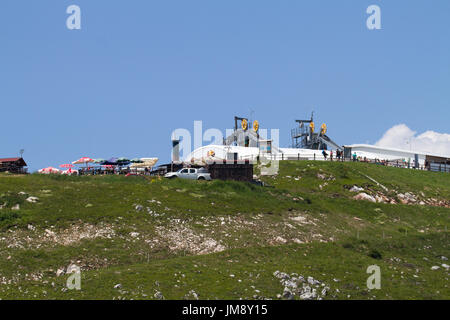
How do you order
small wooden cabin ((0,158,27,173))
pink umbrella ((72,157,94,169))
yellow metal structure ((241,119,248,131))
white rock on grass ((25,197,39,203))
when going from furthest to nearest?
yellow metal structure ((241,119,248,131)) → pink umbrella ((72,157,94,169)) → small wooden cabin ((0,158,27,173)) → white rock on grass ((25,197,39,203))

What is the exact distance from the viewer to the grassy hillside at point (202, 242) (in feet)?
76.2

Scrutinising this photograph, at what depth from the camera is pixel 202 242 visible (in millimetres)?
30906

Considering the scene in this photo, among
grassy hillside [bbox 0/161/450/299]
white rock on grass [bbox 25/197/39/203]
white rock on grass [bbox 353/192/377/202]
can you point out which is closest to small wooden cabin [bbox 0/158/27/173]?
grassy hillside [bbox 0/161/450/299]

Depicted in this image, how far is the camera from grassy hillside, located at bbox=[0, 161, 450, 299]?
23234 millimetres

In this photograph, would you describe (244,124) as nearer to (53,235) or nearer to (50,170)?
(50,170)

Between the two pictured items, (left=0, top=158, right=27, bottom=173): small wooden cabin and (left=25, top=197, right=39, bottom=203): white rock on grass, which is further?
(left=0, top=158, right=27, bottom=173): small wooden cabin

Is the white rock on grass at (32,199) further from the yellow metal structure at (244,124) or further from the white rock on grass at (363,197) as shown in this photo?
the yellow metal structure at (244,124)

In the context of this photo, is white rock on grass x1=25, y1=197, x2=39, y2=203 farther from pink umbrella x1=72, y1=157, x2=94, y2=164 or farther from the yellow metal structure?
the yellow metal structure

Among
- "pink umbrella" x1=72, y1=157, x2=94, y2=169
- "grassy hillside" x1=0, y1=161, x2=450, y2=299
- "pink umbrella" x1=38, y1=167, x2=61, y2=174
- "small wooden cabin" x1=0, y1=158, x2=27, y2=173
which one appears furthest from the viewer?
"pink umbrella" x1=72, y1=157, x2=94, y2=169

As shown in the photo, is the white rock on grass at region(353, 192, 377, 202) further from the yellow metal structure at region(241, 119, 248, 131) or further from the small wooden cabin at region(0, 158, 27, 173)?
the yellow metal structure at region(241, 119, 248, 131)

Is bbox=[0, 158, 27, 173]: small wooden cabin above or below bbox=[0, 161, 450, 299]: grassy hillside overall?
above

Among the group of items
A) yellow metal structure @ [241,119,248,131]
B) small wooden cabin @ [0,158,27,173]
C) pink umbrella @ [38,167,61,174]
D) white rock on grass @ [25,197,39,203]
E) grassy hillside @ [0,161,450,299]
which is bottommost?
grassy hillside @ [0,161,450,299]

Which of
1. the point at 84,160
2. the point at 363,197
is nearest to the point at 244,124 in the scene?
the point at 84,160
